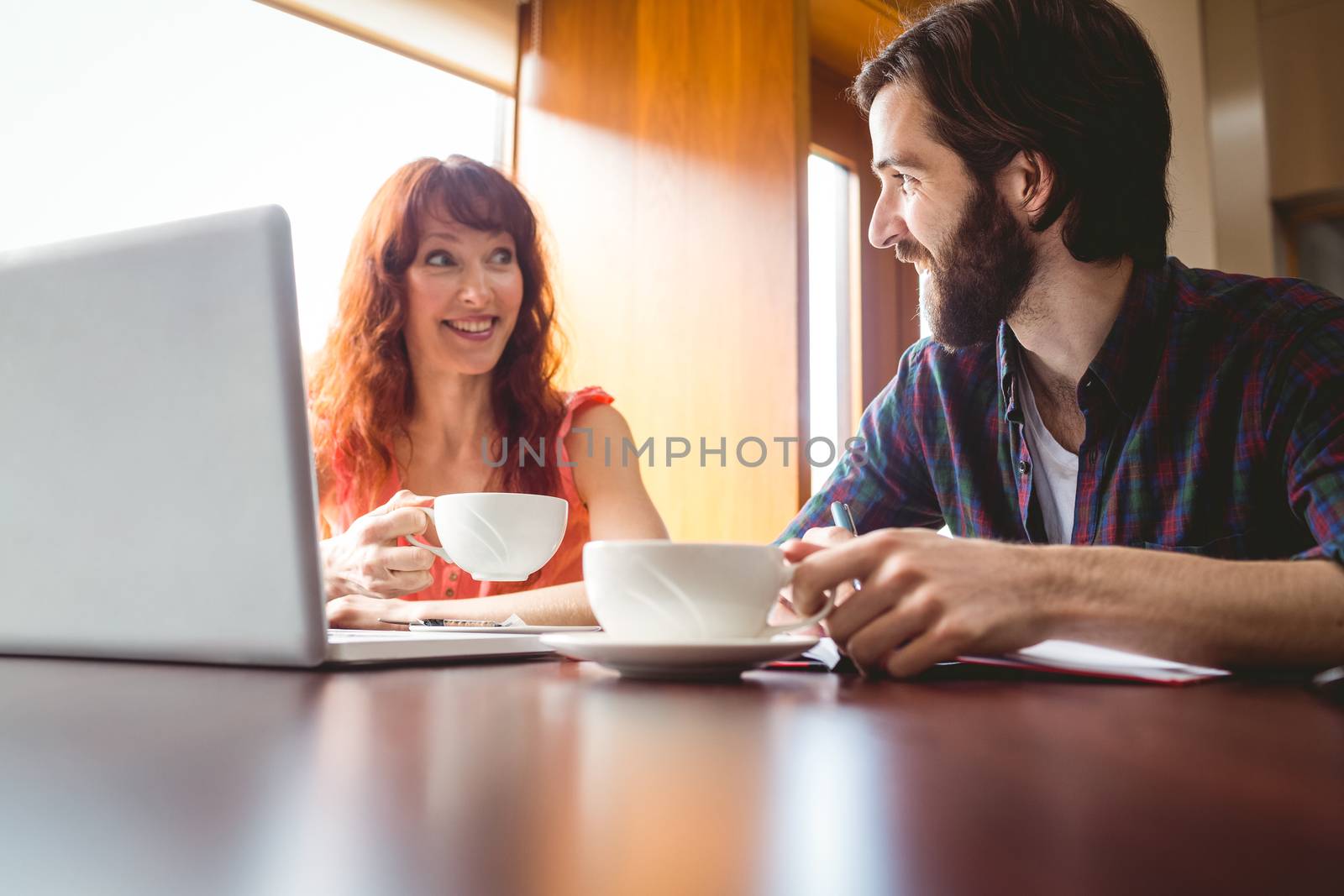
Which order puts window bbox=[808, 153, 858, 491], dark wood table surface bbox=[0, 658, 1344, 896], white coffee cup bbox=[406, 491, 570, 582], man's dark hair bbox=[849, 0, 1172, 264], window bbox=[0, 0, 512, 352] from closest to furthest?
dark wood table surface bbox=[0, 658, 1344, 896] → white coffee cup bbox=[406, 491, 570, 582] → man's dark hair bbox=[849, 0, 1172, 264] → window bbox=[0, 0, 512, 352] → window bbox=[808, 153, 858, 491]

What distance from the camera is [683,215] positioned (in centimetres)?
260

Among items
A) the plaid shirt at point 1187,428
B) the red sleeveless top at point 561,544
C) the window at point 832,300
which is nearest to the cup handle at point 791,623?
the plaid shirt at point 1187,428

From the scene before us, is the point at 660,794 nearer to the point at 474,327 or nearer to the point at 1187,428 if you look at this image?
the point at 1187,428

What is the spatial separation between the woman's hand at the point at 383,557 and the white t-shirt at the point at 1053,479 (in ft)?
2.46

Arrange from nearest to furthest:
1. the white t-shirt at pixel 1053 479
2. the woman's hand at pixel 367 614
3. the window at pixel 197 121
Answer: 1. the woman's hand at pixel 367 614
2. the white t-shirt at pixel 1053 479
3. the window at pixel 197 121

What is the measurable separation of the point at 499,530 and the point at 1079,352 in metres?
0.85

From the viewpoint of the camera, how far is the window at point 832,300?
9.60 ft

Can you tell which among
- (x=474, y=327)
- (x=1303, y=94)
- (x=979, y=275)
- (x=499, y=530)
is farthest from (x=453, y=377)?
(x=1303, y=94)

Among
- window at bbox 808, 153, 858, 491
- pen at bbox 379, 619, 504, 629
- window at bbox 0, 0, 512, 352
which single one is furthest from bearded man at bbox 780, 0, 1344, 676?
window at bbox 808, 153, 858, 491

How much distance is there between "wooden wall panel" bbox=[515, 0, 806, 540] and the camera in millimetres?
2395

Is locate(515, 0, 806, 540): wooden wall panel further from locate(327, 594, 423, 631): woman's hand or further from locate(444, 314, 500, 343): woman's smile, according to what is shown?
locate(327, 594, 423, 631): woman's hand

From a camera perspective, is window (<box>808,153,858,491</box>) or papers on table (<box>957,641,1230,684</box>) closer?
papers on table (<box>957,641,1230,684</box>)

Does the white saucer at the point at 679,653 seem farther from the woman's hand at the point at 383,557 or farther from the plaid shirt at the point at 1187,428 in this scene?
the plaid shirt at the point at 1187,428

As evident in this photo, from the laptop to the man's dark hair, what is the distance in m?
1.10
